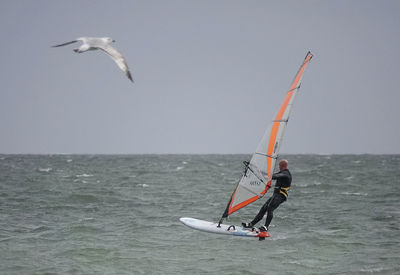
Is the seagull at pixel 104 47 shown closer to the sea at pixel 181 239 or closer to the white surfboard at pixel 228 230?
the white surfboard at pixel 228 230

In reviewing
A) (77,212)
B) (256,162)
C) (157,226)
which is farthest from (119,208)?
(256,162)

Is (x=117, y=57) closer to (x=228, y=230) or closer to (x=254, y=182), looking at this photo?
(x=254, y=182)

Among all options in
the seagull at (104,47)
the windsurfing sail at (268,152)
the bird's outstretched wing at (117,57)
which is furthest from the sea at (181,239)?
the bird's outstretched wing at (117,57)

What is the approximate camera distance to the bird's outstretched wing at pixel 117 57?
8812mm

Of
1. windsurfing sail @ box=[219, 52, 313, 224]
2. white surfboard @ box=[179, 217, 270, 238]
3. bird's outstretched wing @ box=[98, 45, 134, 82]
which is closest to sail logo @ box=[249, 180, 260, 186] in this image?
windsurfing sail @ box=[219, 52, 313, 224]

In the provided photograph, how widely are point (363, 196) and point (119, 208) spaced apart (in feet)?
50.8

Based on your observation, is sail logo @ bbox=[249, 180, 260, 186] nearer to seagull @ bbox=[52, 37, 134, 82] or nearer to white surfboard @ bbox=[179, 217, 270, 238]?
white surfboard @ bbox=[179, 217, 270, 238]

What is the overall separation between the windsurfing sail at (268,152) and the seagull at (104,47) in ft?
16.4

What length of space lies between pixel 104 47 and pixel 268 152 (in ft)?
17.8

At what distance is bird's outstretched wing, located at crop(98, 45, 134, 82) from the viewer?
8812 millimetres

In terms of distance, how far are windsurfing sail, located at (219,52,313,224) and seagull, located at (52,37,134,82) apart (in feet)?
16.4

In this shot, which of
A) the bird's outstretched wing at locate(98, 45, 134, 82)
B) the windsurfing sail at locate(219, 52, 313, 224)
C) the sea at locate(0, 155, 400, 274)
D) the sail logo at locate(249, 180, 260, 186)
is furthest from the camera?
the sea at locate(0, 155, 400, 274)

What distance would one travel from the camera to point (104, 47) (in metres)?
9.58

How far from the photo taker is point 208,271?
13.8 m
